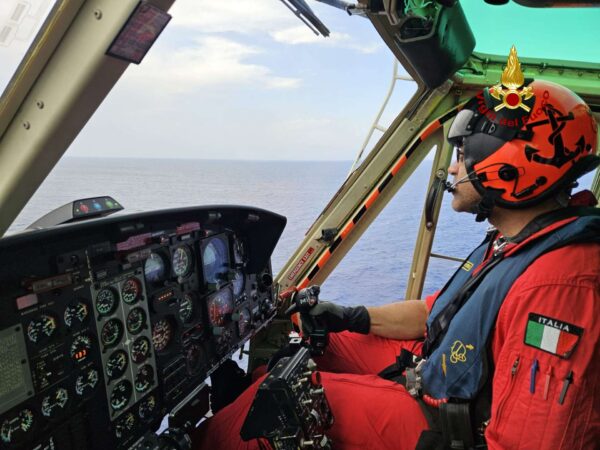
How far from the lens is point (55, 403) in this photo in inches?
53.6

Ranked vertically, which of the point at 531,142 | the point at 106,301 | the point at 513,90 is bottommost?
the point at 106,301

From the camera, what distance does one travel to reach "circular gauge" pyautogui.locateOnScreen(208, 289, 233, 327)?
2.14m

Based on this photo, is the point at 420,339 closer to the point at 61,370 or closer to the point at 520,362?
the point at 520,362

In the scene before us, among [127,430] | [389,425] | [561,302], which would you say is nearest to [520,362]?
[561,302]

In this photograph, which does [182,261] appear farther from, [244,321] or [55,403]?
[55,403]

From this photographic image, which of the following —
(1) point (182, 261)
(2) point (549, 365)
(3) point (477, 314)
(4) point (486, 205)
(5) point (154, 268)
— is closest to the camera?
(2) point (549, 365)

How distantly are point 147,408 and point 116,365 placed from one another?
0.24 metres

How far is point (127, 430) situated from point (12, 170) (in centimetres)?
110

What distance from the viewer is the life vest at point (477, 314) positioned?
51.4 inches

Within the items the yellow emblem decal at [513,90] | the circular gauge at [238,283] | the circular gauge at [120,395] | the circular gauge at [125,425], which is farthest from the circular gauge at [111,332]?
the yellow emblem decal at [513,90]

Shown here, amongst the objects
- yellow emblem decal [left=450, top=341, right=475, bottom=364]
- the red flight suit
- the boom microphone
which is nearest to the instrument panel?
the boom microphone

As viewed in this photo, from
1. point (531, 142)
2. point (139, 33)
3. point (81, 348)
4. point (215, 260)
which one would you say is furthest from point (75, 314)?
point (531, 142)

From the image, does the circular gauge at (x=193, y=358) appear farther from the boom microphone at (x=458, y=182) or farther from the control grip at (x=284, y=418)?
the boom microphone at (x=458, y=182)

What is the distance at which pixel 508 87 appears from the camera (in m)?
1.45
